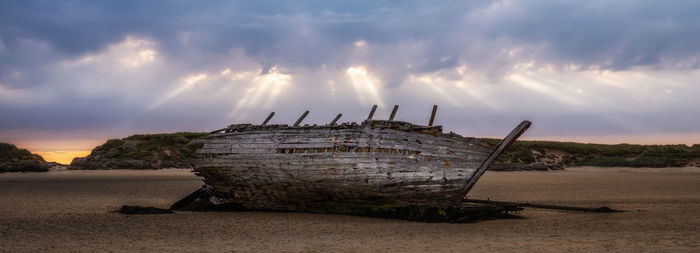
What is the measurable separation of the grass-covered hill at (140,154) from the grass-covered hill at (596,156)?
26.8 m

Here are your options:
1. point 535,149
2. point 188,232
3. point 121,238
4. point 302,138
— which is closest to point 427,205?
point 302,138

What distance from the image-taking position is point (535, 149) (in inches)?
1886

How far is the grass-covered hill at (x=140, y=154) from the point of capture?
3778 cm

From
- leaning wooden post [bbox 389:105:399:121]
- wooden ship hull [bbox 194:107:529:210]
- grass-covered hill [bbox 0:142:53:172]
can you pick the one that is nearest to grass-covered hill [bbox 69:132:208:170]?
grass-covered hill [bbox 0:142:53:172]

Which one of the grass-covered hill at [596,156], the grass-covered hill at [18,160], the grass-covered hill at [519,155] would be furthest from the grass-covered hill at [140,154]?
the grass-covered hill at [596,156]

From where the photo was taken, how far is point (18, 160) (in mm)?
38031

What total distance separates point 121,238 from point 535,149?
4385 cm

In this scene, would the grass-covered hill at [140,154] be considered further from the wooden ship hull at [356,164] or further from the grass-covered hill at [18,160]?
the wooden ship hull at [356,164]

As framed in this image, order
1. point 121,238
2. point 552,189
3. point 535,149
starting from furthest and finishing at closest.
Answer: point 535,149 < point 552,189 < point 121,238

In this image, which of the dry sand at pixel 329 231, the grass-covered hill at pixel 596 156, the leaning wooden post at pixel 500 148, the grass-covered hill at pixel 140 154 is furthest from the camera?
the grass-covered hill at pixel 596 156

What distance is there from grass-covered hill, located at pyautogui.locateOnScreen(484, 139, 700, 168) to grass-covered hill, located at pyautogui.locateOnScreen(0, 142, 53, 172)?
34.2 metres

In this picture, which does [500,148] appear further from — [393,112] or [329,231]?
[329,231]

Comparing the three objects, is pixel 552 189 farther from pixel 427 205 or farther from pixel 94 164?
pixel 94 164

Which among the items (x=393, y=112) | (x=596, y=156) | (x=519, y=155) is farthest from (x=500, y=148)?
(x=596, y=156)
